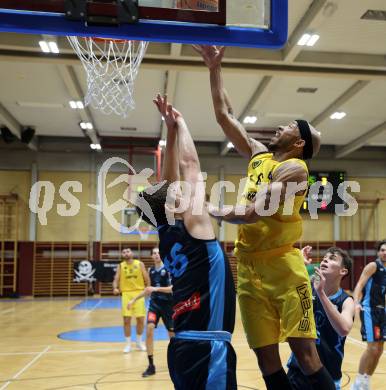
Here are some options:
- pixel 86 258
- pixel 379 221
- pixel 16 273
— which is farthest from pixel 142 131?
pixel 379 221

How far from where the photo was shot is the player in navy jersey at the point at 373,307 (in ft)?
20.7

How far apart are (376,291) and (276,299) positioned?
4.02 m

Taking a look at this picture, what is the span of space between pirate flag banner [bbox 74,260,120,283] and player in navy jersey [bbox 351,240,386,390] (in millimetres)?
13310

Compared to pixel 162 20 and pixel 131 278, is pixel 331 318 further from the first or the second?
pixel 131 278

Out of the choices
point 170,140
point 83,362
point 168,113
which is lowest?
point 83,362

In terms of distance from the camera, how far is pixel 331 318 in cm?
341

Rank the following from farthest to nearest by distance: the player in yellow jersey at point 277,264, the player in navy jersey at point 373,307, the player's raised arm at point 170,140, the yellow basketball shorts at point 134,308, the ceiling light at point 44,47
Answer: the ceiling light at point 44,47 → the yellow basketball shorts at point 134,308 → the player in navy jersey at point 373,307 → the player's raised arm at point 170,140 → the player in yellow jersey at point 277,264

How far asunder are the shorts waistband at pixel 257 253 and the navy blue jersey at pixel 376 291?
3861 millimetres

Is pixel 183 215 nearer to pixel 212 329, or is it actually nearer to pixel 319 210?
pixel 212 329

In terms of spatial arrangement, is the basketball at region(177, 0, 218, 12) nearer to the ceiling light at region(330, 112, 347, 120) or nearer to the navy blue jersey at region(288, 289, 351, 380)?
the navy blue jersey at region(288, 289, 351, 380)

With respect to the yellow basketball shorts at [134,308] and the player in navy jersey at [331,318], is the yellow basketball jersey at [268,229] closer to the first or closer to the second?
the player in navy jersey at [331,318]

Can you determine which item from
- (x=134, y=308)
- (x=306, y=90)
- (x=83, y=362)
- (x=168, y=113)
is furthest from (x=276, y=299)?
(x=306, y=90)

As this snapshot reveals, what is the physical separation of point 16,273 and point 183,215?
18.9 m

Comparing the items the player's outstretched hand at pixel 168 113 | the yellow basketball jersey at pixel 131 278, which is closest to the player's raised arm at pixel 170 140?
the player's outstretched hand at pixel 168 113
